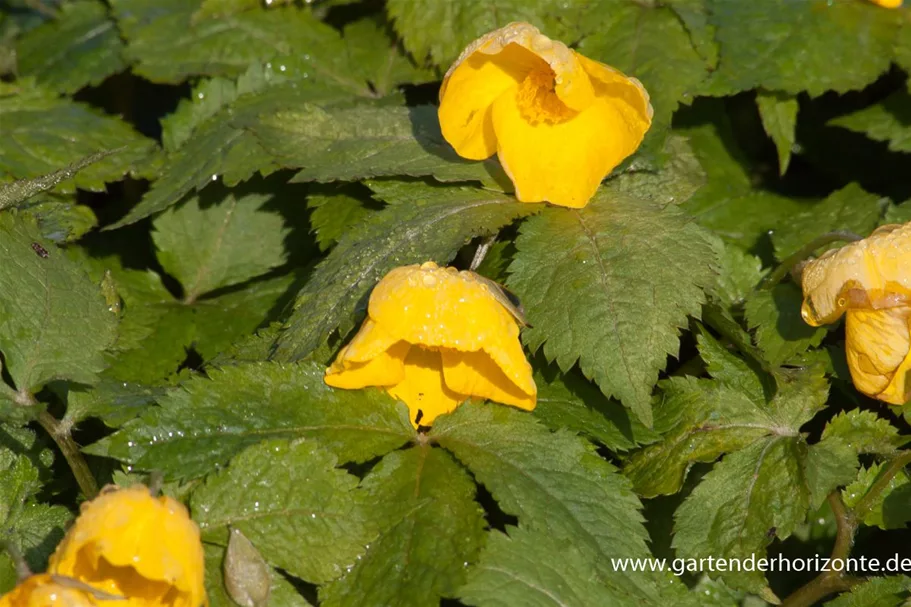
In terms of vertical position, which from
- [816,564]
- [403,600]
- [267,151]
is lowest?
[816,564]

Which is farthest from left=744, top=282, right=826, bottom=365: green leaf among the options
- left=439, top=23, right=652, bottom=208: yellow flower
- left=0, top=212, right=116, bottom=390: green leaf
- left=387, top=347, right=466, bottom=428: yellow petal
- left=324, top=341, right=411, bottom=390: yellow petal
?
left=0, top=212, right=116, bottom=390: green leaf

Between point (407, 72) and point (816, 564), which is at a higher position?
point (407, 72)

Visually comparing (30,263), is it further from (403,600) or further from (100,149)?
(403,600)

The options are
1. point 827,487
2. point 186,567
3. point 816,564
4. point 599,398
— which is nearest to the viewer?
point 186,567

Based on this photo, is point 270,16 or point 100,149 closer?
point 100,149

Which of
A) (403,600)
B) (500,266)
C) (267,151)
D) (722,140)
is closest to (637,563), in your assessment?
(403,600)

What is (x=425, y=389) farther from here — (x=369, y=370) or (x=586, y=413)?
(x=586, y=413)

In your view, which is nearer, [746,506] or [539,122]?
[746,506]

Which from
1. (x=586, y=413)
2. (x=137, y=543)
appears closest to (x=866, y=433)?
(x=586, y=413)
